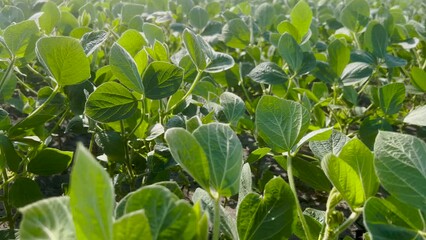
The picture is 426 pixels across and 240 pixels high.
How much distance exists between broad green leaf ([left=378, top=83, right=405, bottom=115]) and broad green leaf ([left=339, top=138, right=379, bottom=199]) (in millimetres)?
669

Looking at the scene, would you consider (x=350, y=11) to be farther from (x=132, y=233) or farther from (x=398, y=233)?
(x=132, y=233)

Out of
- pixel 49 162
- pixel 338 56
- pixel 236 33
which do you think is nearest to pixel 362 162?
pixel 49 162

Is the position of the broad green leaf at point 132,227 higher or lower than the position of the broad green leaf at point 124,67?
higher

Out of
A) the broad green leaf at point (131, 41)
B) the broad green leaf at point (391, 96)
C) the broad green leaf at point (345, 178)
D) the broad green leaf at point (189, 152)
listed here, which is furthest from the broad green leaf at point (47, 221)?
the broad green leaf at point (391, 96)

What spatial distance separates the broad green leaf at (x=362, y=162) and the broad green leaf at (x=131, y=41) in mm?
570

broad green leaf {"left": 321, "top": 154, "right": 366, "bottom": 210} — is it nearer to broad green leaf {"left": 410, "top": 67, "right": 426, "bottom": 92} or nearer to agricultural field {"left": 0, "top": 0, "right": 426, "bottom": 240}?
agricultural field {"left": 0, "top": 0, "right": 426, "bottom": 240}

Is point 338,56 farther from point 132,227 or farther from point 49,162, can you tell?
point 132,227

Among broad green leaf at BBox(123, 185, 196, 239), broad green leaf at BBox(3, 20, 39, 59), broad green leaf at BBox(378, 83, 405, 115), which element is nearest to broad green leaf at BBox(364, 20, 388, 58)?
broad green leaf at BBox(378, 83, 405, 115)

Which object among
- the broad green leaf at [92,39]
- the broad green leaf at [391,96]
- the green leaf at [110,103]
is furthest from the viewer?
the broad green leaf at [391,96]

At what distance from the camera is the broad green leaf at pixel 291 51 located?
1194 millimetres

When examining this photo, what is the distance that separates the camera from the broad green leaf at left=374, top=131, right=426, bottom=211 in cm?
50

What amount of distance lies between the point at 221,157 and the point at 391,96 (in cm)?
79

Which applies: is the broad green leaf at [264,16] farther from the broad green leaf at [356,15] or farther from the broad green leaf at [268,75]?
the broad green leaf at [268,75]

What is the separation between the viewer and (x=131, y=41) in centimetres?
101
